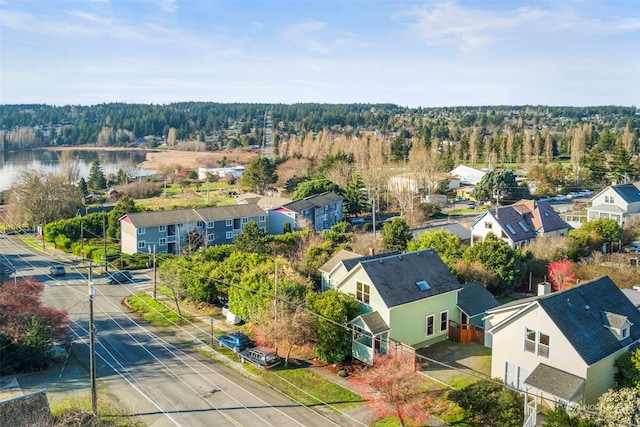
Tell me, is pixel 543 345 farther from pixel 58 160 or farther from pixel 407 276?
pixel 58 160

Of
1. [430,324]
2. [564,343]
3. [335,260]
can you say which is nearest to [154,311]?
[335,260]

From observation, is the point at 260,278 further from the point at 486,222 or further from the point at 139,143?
the point at 139,143

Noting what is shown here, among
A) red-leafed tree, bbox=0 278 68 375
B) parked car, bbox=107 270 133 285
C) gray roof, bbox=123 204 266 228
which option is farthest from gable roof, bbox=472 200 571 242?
red-leafed tree, bbox=0 278 68 375

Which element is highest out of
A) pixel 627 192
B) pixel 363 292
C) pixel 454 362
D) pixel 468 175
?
pixel 627 192

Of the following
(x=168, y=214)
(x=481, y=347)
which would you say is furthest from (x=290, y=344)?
(x=168, y=214)

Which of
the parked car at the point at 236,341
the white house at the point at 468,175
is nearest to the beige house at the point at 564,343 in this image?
the parked car at the point at 236,341

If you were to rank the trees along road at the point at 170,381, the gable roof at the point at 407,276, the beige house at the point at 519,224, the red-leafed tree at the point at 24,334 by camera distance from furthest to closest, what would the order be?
the beige house at the point at 519,224 → the gable roof at the point at 407,276 → the red-leafed tree at the point at 24,334 → the trees along road at the point at 170,381

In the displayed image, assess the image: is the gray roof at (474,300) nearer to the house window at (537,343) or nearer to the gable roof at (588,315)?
the gable roof at (588,315)
